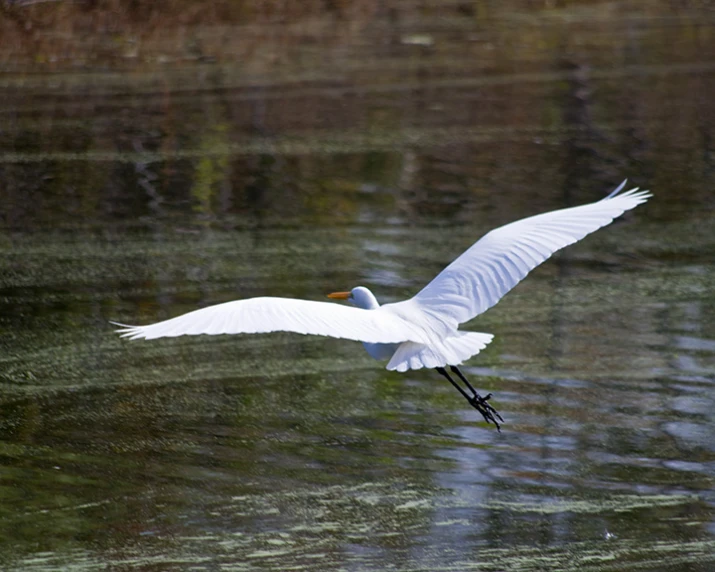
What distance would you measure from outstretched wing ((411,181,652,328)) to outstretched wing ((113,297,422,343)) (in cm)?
30

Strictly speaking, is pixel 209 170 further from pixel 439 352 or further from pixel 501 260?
pixel 439 352

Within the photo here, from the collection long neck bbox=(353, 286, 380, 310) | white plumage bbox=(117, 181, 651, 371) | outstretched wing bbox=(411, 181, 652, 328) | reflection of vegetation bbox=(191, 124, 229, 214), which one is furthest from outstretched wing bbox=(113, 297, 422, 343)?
reflection of vegetation bbox=(191, 124, 229, 214)

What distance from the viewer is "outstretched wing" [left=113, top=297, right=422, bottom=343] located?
392cm

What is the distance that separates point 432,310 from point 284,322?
2.37 ft

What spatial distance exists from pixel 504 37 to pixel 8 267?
26.2 ft

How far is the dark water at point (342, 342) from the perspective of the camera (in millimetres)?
4668

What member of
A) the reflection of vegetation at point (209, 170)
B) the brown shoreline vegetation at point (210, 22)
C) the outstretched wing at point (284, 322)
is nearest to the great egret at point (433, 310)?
the outstretched wing at point (284, 322)

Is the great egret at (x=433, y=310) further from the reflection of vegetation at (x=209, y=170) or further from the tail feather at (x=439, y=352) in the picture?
the reflection of vegetation at (x=209, y=170)

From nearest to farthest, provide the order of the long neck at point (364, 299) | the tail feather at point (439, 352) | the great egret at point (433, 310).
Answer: the great egret at point (433, 310) → the tail feather at point (439, 352) → the long neck at point (364, 299)

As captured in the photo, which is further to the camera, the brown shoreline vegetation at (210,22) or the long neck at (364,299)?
the brown shoreline vegetation at (210,22)

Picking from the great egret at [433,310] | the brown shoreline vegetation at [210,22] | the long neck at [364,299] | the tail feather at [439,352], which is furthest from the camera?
the brown shoreline vegetation at [210,22]

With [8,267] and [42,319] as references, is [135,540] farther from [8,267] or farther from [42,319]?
[8,267]

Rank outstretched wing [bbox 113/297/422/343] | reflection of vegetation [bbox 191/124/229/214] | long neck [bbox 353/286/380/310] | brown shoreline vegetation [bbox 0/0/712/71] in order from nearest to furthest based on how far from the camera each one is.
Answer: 1. outstretched wing [bbox 113/297/422/343]
2. long neck [bbox 353/286/380/310]
3. reflection of vegetation [bbox 191/124/229/214]
4. brown shoreline vegetation [bbox 0/0/712/71]

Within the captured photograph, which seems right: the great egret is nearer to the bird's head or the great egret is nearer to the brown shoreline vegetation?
the bird's head
